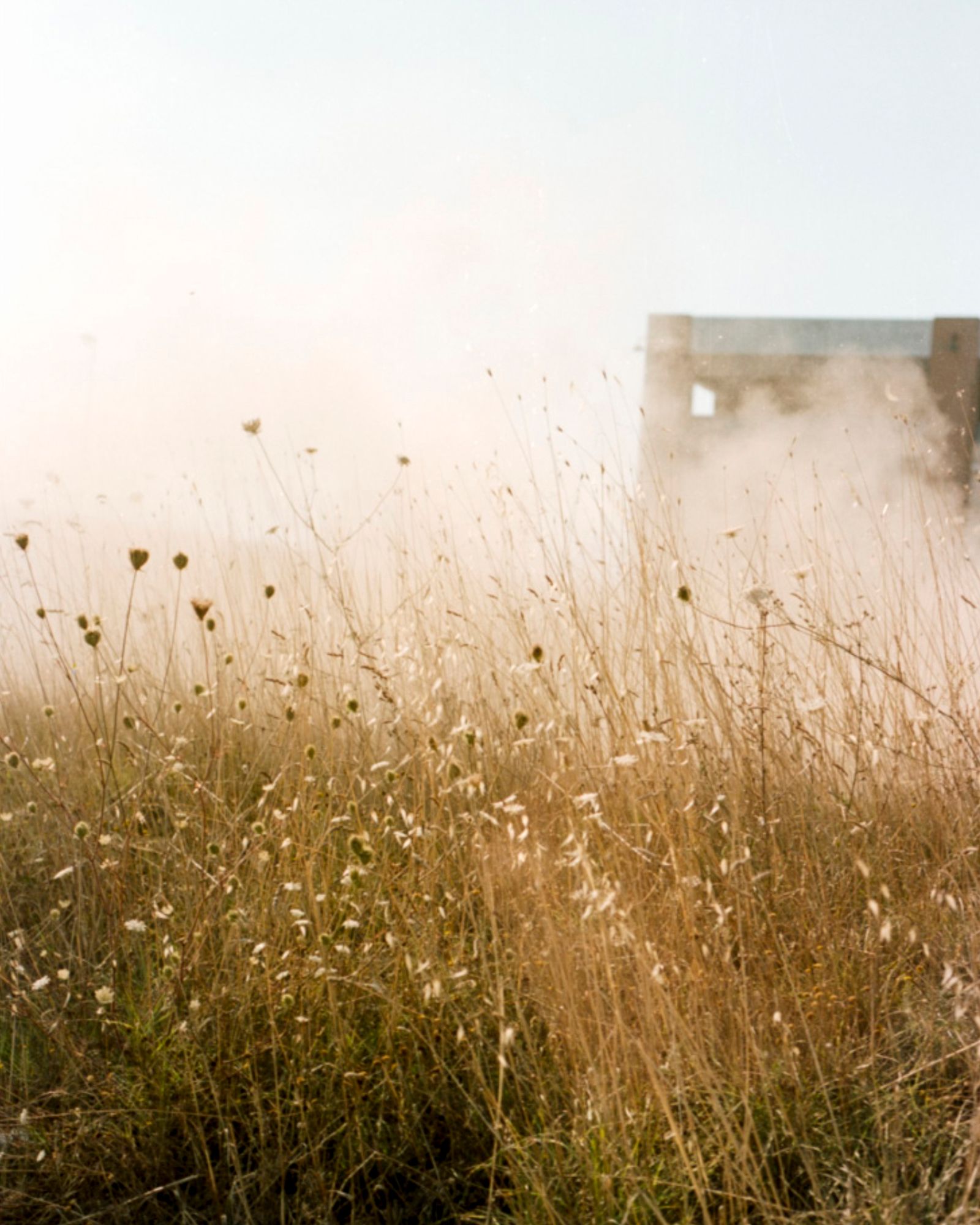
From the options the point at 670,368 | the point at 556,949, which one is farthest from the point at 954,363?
the point at 556,949

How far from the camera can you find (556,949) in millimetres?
1134

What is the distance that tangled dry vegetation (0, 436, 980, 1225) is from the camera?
3.85ft

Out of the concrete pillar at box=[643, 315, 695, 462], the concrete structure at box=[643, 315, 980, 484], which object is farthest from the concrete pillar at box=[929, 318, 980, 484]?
the concrete pillar at box=[643, 315, 695, 462]

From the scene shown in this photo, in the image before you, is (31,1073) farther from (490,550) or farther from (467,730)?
(490,550)

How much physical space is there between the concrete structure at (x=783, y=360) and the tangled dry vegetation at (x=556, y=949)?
2.49 metres

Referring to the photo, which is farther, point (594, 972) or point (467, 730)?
point (467, 730)

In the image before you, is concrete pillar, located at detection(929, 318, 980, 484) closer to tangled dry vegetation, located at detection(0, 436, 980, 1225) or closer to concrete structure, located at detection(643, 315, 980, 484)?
concrete structure, located at detection(643, 315, 980, 484)

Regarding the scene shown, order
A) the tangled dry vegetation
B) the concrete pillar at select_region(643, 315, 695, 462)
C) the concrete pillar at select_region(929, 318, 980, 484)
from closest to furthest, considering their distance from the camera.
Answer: the tangled dry vegetation → the concrete pillar at select_region(929, 318, 980, 484) → the concrete pillar at select_region(643, 315, 695, 462)

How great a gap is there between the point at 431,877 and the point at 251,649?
140 cm

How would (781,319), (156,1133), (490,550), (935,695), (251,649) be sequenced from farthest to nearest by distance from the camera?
(781,319) < (251,649) < (490,550) < (935,695) < (156,1133)

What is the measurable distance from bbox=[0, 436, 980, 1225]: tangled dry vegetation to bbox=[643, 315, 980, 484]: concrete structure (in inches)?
98.1

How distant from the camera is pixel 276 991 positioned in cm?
145

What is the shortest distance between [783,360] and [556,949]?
14.4ft

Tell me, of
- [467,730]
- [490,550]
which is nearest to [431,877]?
[467,730]
